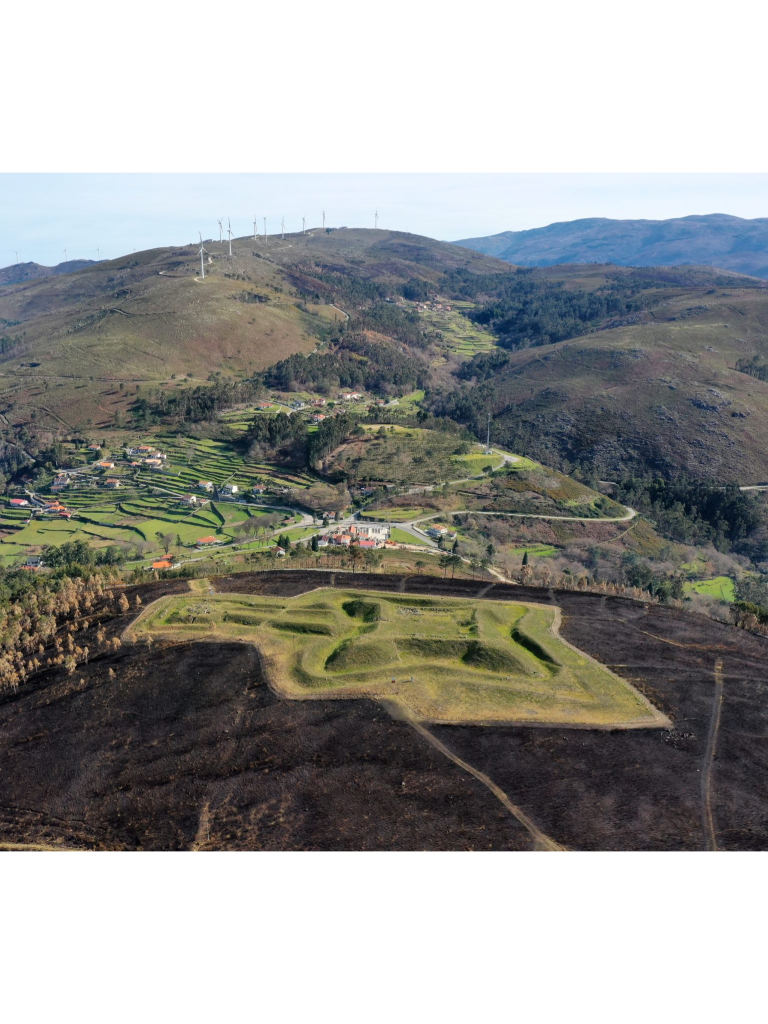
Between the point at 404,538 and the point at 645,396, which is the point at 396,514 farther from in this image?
the point at 645,396

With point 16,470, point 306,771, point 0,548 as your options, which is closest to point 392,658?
point 306,771

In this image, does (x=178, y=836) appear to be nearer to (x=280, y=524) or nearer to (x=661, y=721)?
(x=661, y=721)

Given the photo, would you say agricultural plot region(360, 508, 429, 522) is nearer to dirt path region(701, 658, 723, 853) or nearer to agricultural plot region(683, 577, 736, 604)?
agricultural plot region(683, 577, 736, 604)

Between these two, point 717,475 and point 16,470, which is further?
point 717,475

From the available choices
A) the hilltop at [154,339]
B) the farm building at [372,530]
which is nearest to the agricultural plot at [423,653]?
the farm building at [372,530]

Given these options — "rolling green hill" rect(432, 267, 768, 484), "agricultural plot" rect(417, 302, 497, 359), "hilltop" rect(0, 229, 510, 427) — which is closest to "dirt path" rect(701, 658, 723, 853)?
"rolling green hill" rect(432, 267, 768, 484)
